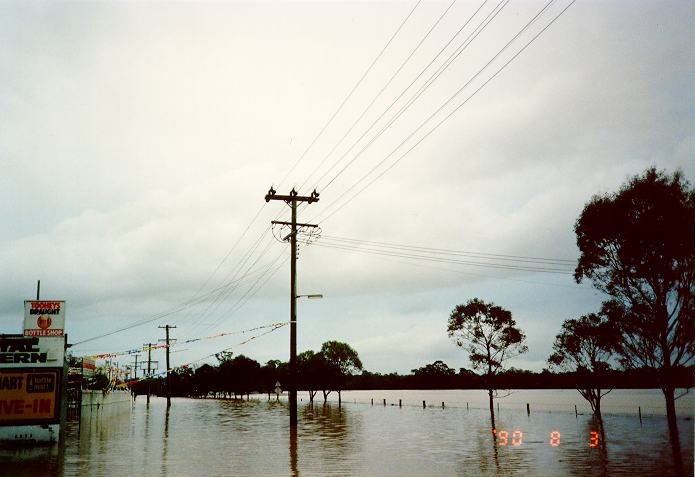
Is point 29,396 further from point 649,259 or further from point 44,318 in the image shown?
point 649,259

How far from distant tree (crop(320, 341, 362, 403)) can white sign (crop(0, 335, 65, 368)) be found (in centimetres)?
5956

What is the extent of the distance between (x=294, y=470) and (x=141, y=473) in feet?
16.2

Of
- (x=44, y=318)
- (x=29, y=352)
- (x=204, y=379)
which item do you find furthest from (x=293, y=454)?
(x=204, y=379)

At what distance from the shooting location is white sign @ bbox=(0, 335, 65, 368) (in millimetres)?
27031

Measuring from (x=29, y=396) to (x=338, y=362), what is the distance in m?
Answer: 62.6

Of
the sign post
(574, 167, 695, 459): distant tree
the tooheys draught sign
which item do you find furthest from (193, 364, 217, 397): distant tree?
(574, 167, 695, 459): distant tree

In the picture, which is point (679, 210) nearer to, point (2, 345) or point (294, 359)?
point (294, 359)

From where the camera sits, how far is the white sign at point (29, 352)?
1064 inches

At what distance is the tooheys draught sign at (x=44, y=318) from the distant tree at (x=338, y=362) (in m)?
57.5

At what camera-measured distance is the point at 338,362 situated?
283 ft

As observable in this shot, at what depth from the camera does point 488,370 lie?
47.2 meters

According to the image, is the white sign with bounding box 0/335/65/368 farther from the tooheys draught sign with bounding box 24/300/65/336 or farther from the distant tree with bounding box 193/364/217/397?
the distant tree with bounding box 193/364/217/397

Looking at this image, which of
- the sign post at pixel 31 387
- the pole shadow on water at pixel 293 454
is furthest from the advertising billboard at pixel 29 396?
the pole shadow on water at pixel 293 454

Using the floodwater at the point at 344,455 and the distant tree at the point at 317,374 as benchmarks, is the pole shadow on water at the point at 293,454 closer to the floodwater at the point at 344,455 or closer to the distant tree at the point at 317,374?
the floodwater at the point at 344,455
